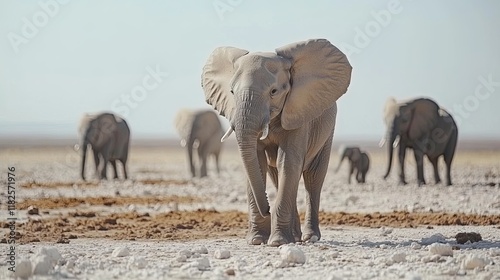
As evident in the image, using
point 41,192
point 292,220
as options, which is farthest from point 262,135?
point 41,192

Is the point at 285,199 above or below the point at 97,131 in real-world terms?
below

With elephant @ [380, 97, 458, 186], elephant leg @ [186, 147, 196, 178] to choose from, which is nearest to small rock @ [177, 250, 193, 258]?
elephant @ [380, 97, 458, 186]

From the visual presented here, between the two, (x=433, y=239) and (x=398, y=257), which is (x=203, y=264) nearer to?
(x=398, y=257)

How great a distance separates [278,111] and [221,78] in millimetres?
1002

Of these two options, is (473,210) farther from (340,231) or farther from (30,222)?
(30,222)

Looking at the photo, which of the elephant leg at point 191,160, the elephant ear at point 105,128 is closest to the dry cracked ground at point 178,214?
the elephant ear at point 105,128

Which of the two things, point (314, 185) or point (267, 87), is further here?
point (314, 185)

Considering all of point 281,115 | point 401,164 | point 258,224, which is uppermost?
point 281,115

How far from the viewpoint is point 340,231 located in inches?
471

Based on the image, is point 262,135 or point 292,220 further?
point 292,220

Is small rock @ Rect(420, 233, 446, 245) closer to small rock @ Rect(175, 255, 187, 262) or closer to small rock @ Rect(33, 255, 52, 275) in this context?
small rock @ Rect(175, 255, 187, 262)

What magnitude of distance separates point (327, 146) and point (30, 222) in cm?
441

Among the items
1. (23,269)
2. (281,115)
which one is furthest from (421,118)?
(23,269)

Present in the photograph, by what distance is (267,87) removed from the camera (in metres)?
9.39
